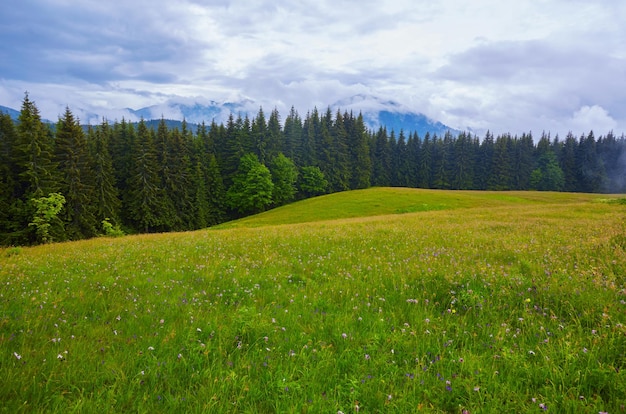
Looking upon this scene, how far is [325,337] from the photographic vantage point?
4430 millimetres

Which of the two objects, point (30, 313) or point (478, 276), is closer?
point (30, 313)

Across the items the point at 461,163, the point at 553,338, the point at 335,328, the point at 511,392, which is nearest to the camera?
the point at 511,392

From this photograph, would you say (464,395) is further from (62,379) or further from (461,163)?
(461,163)

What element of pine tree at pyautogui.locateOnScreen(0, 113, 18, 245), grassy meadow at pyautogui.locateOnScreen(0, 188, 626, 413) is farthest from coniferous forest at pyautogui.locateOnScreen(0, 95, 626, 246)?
grassy meadow at pyautogui.locateOnScreen(0, 188, 626, 413)

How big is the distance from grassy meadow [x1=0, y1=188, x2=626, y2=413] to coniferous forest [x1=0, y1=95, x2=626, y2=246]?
4278cm

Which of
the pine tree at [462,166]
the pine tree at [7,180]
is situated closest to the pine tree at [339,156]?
the pine tree at [462,166]

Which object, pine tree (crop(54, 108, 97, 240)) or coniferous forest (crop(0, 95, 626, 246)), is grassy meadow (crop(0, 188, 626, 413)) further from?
pine tree (crop(54, 108, 97, 240))

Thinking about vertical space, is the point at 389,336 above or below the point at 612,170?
below

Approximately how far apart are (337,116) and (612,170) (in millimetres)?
110564

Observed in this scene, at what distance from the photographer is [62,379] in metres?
3.27

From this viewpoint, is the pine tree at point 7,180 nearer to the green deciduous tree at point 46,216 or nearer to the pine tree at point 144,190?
the green deciduous tree at point 46,216

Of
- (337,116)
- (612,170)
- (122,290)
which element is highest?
(337,116)

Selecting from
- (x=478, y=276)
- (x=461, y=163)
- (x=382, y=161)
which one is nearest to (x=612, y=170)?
(x=461, y=163)

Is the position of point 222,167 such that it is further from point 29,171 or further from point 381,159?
point 381,159
